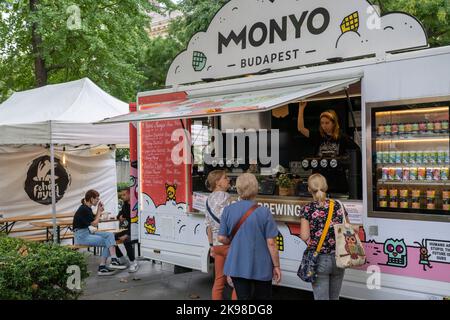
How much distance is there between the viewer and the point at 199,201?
661cm

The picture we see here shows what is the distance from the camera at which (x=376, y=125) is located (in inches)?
195

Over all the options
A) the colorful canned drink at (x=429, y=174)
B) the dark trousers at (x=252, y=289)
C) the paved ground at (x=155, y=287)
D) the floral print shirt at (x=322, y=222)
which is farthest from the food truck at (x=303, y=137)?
the dark trousers at (x=252, y=289)

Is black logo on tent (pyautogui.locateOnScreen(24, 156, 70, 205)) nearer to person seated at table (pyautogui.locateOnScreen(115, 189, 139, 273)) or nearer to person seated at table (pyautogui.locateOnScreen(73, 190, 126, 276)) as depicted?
person seated at table (pyautogui.locateOnScreen(115, 189, 139, 273))

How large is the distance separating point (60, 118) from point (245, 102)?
13.3 feet

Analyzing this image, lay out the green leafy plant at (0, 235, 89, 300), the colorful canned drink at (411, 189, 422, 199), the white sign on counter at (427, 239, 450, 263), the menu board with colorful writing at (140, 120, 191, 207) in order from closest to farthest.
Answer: the green leafy plant at (0, 235, 89, 300), the white sign on counter at (427, 239, 450, 263), the colorful canned drink at (411, 189, 422, 199), the menu board with colorful writing at (140, 120, 191, 207)

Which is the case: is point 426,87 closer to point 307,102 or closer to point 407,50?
point 407,50

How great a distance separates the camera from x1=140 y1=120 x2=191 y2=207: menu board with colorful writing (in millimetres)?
6918

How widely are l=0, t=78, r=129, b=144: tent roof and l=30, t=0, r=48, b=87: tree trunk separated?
3.35 m

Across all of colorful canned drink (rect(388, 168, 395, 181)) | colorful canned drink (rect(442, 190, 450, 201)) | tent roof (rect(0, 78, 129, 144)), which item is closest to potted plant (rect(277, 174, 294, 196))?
colorful canned drink (rect(388, 168, 395, 181))

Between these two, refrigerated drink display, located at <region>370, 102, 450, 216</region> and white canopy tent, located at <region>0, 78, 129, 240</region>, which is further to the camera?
white canopy tent, located at <region>0, 78, 129, 240</region>

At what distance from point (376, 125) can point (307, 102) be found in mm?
2619

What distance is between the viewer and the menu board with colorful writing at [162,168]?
22.7 feet

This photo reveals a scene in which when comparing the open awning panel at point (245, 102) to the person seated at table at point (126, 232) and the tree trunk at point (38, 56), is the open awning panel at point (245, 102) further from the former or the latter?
the tree trunk at point (38, 56)
